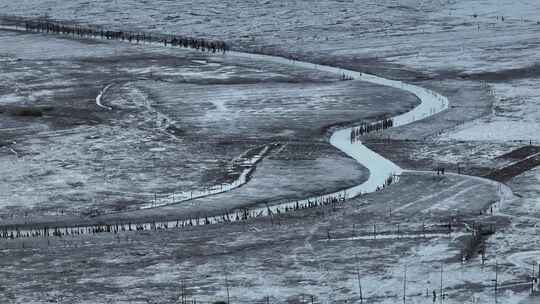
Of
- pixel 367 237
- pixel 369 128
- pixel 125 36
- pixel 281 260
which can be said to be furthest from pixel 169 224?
pixel 125 36

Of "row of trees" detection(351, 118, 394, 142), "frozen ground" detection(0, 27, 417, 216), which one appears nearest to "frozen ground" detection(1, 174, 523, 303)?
"frozen ground" detection(0, 27, 417, 216)

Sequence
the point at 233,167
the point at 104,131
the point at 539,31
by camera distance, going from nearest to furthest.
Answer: the point at 233,167 < the point at 104,131 < the point at 539,31

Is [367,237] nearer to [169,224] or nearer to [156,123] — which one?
[169,224]

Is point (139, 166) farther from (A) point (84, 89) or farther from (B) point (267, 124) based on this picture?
(A) point (84, 89)

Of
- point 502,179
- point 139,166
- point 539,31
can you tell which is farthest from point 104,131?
point 539,31

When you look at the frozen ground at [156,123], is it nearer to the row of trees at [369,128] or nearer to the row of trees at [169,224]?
the row of trees at [369,128]

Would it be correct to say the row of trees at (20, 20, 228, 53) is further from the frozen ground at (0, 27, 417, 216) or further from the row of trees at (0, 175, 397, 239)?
the row of trees at (0, 175, 397, 239)
